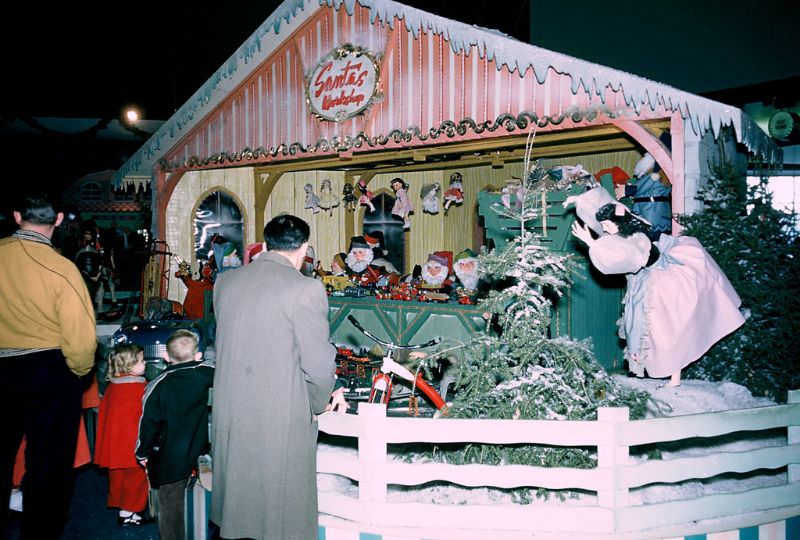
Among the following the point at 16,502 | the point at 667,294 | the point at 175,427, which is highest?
the point at 667,294

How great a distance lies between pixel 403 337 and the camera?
8.63 meters

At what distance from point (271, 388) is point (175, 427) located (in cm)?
135

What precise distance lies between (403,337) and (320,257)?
5.12 metres

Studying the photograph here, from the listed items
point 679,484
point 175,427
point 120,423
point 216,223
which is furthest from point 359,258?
point 679,484

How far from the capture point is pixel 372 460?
3977 mm

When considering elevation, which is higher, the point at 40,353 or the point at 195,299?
the point at 195,299

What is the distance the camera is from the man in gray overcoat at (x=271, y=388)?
3219 mm

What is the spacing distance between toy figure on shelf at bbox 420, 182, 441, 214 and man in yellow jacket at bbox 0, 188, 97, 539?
893cm

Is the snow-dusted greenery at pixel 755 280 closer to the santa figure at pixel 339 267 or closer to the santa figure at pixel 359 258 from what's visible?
the santa figure at pixel 359 258

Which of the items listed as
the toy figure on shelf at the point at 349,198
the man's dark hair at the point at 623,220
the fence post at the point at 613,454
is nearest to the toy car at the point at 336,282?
the toy figure on shelf at the point at 349,198

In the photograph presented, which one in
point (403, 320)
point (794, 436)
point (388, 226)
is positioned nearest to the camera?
point (794, 436)

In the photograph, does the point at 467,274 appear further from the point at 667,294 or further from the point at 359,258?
the point at 667,294

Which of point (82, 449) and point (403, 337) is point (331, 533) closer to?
point (82, 449)

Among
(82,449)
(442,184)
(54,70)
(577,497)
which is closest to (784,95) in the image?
(442,184)
